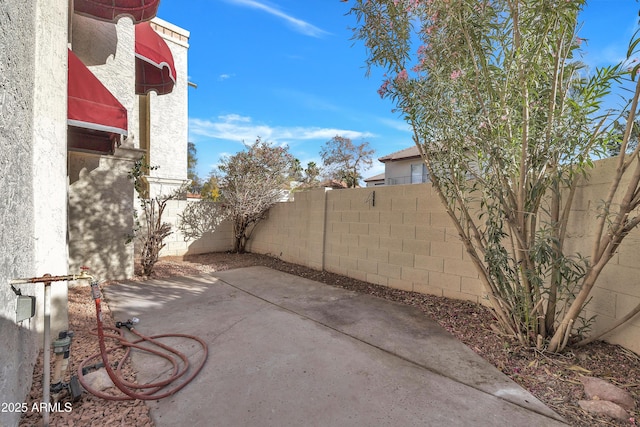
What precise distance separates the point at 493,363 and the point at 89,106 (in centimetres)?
555

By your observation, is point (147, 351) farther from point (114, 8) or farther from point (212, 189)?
point (212, 189)

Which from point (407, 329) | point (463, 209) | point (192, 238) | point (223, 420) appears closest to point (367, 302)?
point (407, 329)

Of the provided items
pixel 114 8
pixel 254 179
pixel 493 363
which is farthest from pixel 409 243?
pixel 114 8

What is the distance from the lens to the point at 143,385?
8.03ft

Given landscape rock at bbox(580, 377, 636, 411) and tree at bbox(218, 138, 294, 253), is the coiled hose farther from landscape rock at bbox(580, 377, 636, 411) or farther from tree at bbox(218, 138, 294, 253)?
tree at bbox(218, 138, 294, 253)

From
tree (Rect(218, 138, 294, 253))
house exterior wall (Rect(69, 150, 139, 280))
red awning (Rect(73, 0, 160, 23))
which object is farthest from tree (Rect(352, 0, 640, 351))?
tree (Rect(218, 138, 294, 253))

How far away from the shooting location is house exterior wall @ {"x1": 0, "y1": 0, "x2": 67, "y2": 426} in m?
1.63

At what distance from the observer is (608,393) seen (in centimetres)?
234

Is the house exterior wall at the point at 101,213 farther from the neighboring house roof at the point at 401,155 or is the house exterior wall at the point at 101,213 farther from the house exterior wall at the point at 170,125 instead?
the neighboring house roof at the point at 401,155

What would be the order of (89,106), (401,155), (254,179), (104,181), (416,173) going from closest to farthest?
(89,106), (104,181), (254,179), (416,173), (401,155)

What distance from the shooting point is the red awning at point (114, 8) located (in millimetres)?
4844

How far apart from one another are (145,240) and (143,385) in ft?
15.7

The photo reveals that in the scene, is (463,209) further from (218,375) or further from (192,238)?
(192,238)

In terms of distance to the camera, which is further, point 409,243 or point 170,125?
point 170,125
